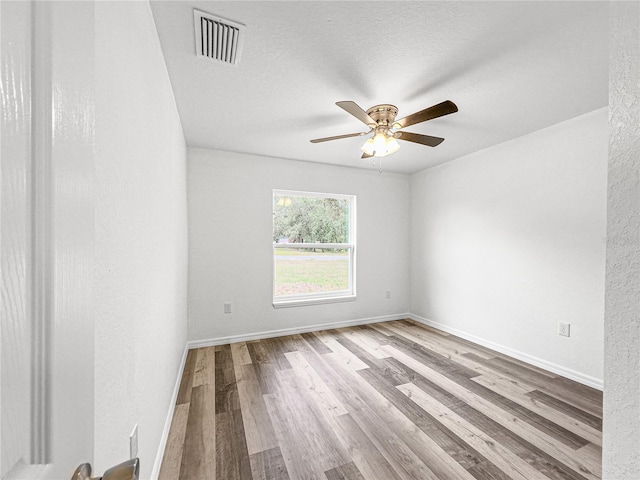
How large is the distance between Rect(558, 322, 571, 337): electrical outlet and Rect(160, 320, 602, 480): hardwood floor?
0.38 metres

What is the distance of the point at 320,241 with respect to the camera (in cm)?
366

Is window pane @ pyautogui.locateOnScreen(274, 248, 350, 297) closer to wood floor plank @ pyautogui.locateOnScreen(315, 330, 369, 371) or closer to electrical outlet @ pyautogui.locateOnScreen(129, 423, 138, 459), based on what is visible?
wood floor plank @ pyautogui.locateOnScreen(315, 330, 369, 371)

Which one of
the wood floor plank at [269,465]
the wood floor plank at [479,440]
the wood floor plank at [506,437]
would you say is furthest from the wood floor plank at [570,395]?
the wood floor plank at [269,465]

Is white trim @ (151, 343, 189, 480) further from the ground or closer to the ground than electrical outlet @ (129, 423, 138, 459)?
closer to the ground

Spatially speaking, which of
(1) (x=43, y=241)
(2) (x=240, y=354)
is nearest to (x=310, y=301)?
(2) (x=240, y=354)

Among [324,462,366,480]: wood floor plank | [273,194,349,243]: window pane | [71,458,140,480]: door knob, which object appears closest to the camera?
[71,458,140,480]: door knob

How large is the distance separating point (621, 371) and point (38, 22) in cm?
124

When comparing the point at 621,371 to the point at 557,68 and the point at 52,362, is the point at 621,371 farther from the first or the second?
the point at 557,68

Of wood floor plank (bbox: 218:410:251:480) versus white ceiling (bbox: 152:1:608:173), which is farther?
wood floor plank (bbox: 218:410:251:480)

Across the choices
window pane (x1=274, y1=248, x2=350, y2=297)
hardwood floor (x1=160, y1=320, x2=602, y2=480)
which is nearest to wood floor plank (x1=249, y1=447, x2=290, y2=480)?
hardwood floor (x1=160, y1=320, x2=602, y2=480)

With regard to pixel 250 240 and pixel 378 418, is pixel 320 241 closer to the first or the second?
pixel 250 240

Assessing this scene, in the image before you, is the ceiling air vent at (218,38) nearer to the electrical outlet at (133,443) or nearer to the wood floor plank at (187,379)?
the electrical outlet at (133,443)

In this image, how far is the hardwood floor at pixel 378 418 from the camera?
1.42 m

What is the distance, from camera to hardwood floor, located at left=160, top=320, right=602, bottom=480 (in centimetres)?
142
